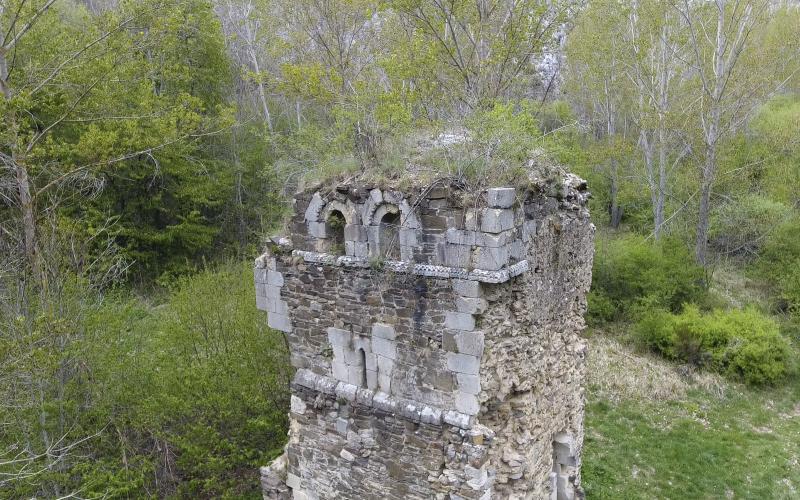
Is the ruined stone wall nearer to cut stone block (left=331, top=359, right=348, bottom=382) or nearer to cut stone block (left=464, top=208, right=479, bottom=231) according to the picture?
cut stone block (left=464, top=208, right=479, bottom=231)

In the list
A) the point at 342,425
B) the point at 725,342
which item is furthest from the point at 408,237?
the point at 725,342

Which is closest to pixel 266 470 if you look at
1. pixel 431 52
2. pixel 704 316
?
pixel 431 52

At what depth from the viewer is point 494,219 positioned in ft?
16.5

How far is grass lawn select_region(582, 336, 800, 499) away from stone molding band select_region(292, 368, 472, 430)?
5.32 meters

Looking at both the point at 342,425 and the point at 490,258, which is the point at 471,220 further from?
the point at 342,425

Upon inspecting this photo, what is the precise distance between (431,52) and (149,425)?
10752mm

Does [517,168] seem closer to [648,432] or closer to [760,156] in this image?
[648,432]

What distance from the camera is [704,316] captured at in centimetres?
1495

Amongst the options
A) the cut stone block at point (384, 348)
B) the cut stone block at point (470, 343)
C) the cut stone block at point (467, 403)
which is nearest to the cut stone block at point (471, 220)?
the cut stone block at point (470, 343)

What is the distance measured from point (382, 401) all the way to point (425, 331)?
0.97 meters

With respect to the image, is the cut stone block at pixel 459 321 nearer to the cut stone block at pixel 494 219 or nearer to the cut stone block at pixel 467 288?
the cut stone block at pixel 467 288

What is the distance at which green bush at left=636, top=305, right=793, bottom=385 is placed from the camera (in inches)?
526

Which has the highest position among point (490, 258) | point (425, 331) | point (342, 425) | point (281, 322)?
point (490, 258)

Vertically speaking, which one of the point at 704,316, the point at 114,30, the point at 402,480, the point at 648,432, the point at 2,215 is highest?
the point at 114,30
